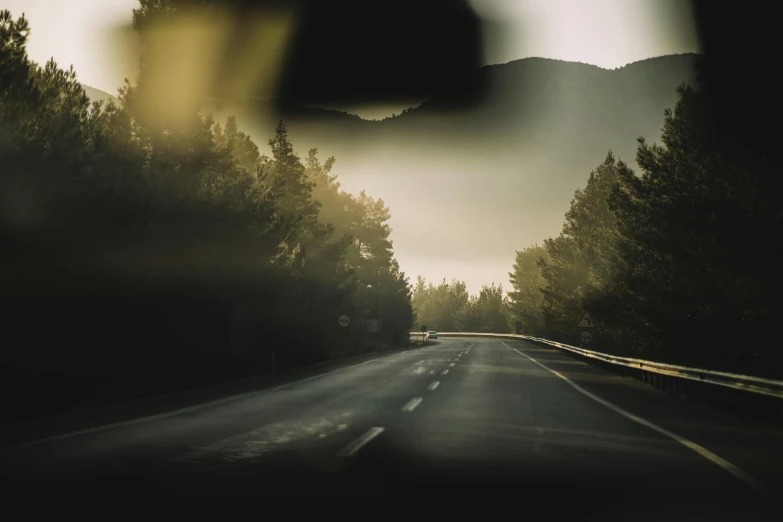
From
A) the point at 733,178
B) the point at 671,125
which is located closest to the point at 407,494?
the point at 733,178

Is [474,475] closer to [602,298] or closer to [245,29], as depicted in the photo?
[245,29]

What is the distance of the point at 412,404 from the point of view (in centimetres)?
1561

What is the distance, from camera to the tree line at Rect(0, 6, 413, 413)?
14.6 meters

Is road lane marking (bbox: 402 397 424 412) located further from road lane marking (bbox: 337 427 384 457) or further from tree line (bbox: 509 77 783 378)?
tree line (bbox: 509 77 783 378)

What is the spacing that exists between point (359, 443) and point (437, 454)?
136cm

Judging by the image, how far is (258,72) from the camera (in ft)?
75.5

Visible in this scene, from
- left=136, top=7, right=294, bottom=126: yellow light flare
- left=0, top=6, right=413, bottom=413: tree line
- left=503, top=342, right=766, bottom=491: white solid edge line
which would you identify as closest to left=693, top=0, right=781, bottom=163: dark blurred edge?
left=503, top=342, right=766, bottom=491: white solid edge line

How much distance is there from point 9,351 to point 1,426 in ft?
6.63

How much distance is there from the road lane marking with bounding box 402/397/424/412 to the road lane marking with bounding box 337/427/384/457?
3051 millimetres

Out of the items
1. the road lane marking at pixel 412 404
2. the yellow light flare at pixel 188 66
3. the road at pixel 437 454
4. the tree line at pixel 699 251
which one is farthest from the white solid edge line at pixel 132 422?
the tree line at pixel 699 251

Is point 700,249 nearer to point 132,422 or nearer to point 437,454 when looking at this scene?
point 437,454

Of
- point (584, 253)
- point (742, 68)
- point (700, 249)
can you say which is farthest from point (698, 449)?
point (584, 253)

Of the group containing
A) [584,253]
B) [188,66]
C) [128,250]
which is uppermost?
[188,66]

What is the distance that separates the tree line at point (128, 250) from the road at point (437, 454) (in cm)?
381
